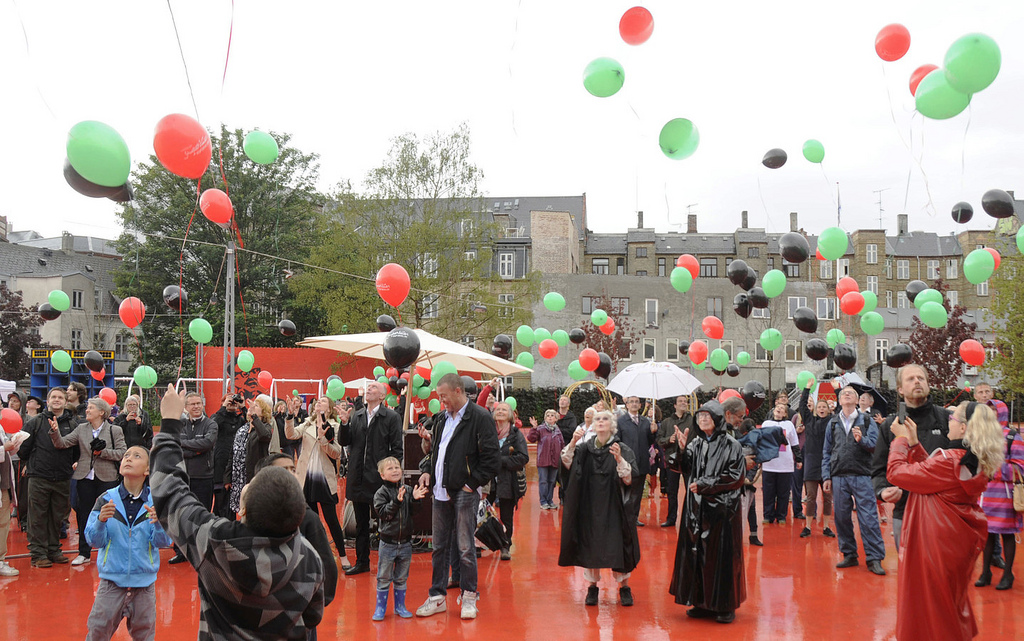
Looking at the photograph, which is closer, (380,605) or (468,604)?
(380,605)

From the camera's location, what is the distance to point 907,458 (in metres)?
4.68

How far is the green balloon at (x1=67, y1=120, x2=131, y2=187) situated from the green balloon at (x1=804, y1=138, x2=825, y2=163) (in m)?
8.47

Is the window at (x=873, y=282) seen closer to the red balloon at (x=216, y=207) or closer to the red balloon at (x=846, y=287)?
the red balloon at (x=846, y=287)

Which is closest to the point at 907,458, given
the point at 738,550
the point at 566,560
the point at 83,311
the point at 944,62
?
the point at 738,550

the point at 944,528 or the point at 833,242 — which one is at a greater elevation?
the point at 833,242

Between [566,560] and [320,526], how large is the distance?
339 cm

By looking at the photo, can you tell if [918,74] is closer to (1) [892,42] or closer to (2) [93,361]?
(1) [892,42]

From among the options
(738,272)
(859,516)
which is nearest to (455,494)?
(859,516)

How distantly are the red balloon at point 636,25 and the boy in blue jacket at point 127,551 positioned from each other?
5877 millimetres

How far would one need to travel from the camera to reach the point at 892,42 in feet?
25.2

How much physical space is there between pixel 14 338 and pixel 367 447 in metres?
36.2

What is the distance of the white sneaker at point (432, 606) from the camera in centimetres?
605

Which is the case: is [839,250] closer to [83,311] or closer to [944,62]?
[944,62]

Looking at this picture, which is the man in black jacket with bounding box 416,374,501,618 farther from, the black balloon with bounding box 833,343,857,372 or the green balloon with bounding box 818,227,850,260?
the black balloon with bounding box 833,343,857,372
